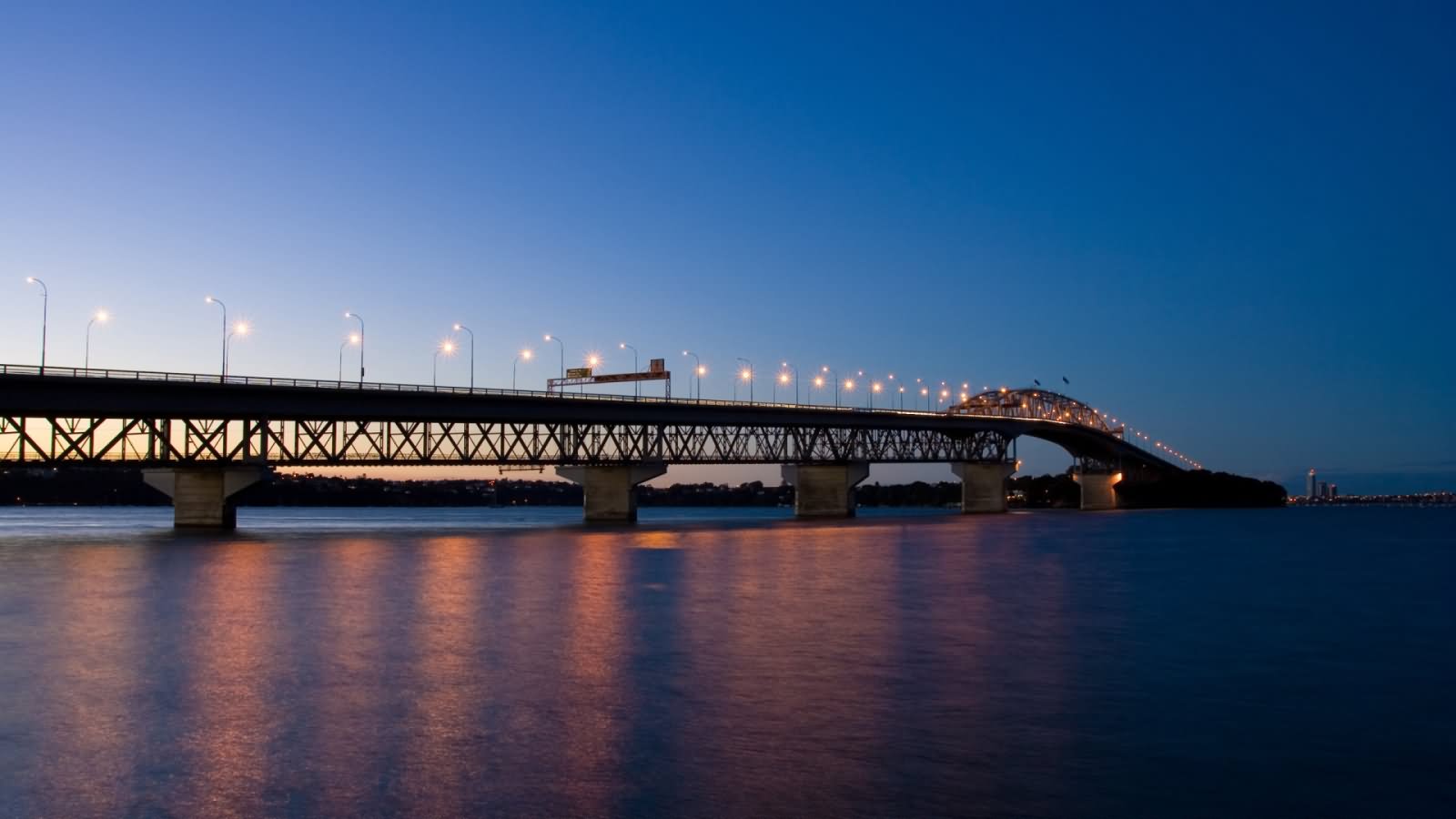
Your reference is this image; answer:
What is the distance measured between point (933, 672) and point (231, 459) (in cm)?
8102

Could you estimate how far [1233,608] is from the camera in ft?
117

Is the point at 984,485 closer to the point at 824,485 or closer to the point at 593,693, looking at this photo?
the point at 824,485

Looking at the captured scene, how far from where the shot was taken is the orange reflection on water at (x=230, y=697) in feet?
42.3

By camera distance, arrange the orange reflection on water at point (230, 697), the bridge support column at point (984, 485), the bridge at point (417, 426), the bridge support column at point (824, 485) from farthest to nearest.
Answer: the bridge support column at point (984, 485) < the bridge support column at point (824, 485) < the bridge at point (417, 426) < the orange reflection on water at point (230, 697)

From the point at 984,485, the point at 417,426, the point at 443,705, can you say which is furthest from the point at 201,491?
the point at 984,485

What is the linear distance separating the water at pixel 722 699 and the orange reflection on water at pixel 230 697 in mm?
78

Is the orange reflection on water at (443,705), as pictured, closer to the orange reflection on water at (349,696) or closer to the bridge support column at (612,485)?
the orange reflection on water at (349,696)

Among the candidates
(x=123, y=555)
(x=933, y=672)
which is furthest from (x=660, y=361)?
(x=933, y=672)

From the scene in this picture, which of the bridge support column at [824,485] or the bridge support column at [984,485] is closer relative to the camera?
the bridge support column at [824,485]

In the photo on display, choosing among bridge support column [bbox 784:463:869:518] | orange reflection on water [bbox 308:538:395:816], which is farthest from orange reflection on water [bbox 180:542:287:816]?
bridge support column [bbox 784:463:869:518]

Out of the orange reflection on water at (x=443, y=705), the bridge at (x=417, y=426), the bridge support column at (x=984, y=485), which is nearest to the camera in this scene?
the orange reflection on water at (x=443, y=705)

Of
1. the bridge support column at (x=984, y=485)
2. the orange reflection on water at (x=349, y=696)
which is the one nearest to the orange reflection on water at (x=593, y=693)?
the orange reflection on water at (x=349, y=696)

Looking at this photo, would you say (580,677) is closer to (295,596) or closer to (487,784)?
(487,784)

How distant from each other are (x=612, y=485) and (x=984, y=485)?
7153 cm
